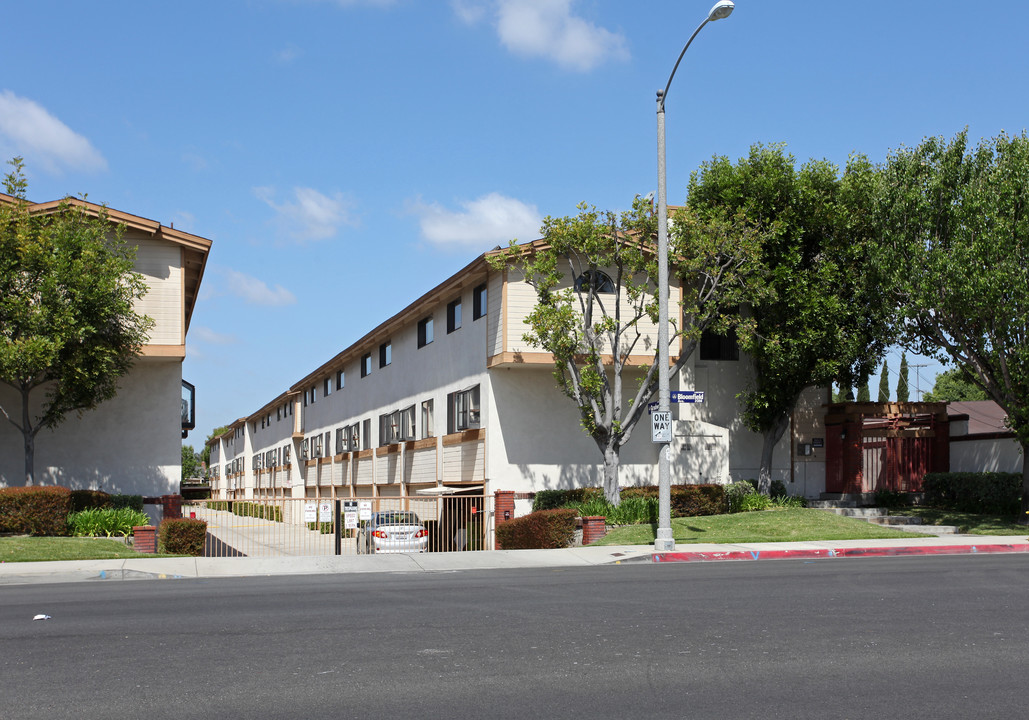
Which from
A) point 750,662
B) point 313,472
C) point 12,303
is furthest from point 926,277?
point 313,472

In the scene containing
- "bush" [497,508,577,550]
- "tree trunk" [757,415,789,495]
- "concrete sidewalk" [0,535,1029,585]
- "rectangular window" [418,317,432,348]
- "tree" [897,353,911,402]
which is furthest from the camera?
"tree" [897,353,911,402]

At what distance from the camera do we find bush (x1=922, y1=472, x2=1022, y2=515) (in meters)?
28.4

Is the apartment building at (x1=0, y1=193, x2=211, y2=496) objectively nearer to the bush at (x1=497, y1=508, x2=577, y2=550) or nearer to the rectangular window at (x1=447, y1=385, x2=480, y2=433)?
the rectangular window at (x1=447, y1=385, x2=480, y2=433)

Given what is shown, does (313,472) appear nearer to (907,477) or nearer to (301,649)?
(907,477)

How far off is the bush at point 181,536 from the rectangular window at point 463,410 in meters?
10.3

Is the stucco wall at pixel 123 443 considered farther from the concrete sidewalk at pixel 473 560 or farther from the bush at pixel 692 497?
the bush at pixel 692 497

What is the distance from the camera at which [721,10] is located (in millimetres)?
18641

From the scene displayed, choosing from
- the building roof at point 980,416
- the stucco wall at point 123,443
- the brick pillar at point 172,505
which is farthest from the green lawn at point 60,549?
the building roof at point 980,416

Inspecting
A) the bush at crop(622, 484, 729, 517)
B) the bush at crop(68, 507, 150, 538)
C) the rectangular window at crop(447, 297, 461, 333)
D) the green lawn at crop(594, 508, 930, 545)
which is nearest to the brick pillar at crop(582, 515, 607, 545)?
the green lawn at crop(594, 508, 930, 545)

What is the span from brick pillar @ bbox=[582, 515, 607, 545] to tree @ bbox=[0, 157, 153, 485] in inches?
485

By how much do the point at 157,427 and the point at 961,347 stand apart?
73.6ft

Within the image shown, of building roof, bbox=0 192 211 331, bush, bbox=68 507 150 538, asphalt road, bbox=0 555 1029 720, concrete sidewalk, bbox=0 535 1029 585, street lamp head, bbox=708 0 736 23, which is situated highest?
street lamp head, bbox=708 0 736 23

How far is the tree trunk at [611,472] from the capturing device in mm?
26875

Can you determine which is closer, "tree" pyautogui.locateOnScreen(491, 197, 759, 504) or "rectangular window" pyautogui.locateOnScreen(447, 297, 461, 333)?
"tree" pyautogui.locateOnScreen(491, 197, 759, 504)
